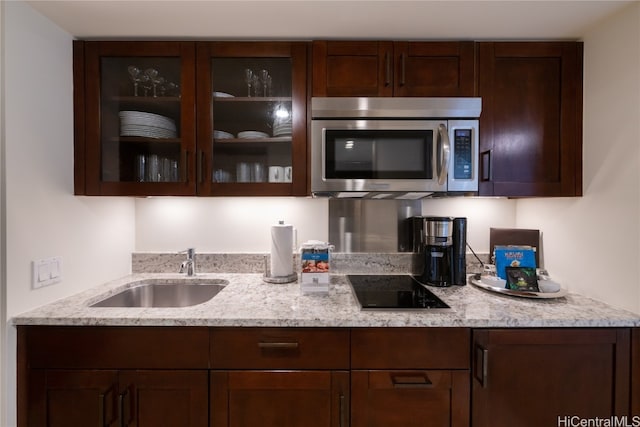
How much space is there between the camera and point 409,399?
107 centimetres

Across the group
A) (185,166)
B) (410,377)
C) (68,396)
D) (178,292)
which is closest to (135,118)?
(185,166)

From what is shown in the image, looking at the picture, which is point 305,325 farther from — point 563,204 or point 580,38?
point 580,38

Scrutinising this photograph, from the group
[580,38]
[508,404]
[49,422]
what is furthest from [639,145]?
[49,422]

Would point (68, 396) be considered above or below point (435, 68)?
below

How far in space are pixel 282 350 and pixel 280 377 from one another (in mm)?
99

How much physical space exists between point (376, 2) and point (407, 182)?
743mm

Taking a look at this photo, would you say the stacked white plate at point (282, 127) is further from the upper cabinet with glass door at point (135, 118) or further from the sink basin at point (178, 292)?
the sink basin at point (178, 292)

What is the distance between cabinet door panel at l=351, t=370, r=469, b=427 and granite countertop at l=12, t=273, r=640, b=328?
0.20 m

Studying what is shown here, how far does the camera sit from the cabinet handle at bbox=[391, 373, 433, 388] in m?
1.06

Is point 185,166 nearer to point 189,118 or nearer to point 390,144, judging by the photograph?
point 189,118

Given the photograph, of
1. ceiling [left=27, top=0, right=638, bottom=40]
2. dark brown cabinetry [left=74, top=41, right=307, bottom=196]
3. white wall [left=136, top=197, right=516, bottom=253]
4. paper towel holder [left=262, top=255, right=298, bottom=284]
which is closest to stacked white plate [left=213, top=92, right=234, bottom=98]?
dark brown cabinetry [left=74, top=41, right=307, bottom=196]

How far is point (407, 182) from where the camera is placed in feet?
4.26

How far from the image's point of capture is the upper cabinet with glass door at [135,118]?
1354mm

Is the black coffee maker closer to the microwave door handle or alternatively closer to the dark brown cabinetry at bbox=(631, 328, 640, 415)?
the microwave door handle
